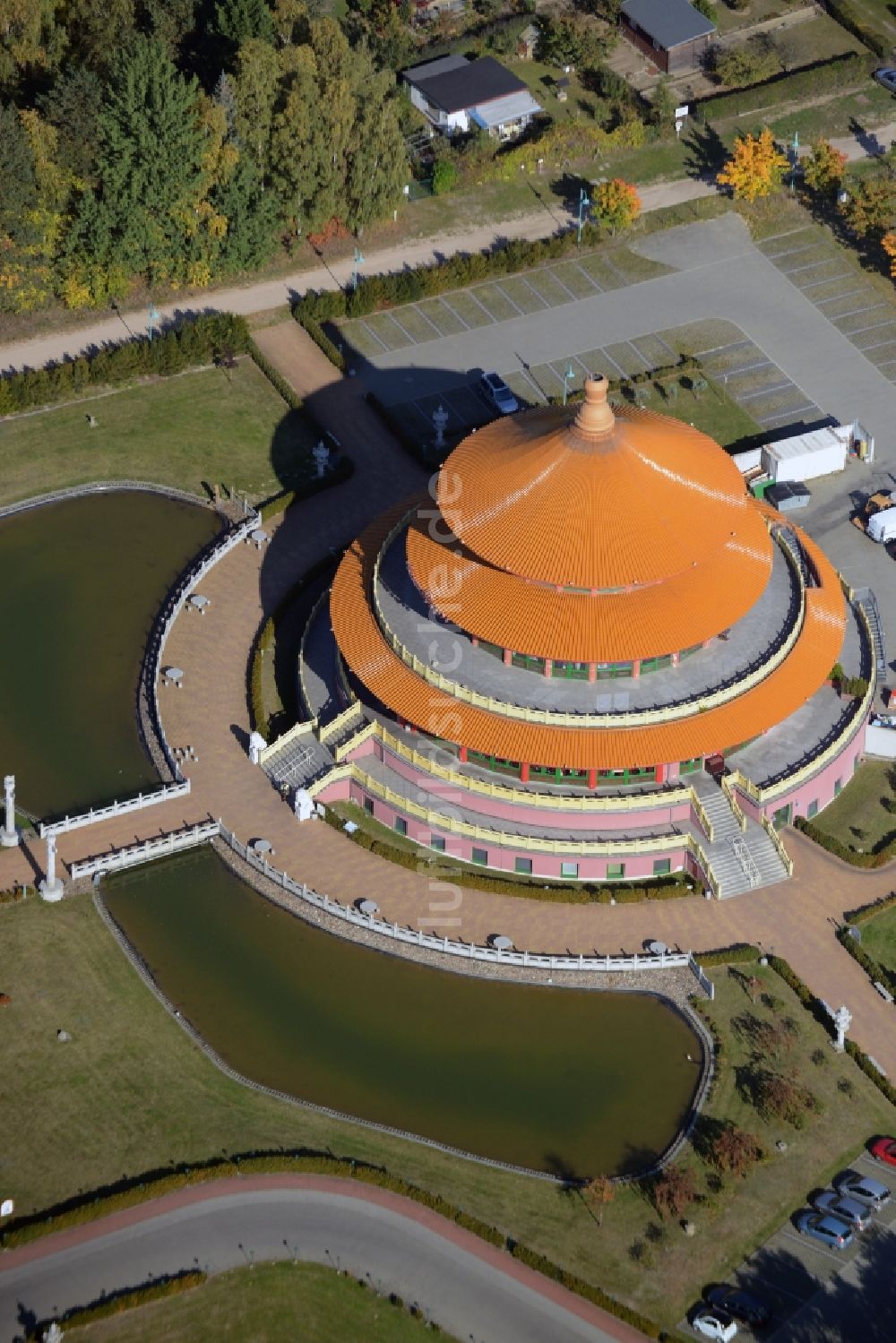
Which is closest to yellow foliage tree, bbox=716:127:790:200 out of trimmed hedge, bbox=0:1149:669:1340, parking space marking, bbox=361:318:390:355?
parking space marking, bbox=361:318:390:355

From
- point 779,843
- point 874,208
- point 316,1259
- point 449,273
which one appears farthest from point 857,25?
point 316,1259

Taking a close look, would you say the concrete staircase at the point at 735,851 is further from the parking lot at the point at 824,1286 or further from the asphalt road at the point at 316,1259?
the asphalt road at the point at 316,1259

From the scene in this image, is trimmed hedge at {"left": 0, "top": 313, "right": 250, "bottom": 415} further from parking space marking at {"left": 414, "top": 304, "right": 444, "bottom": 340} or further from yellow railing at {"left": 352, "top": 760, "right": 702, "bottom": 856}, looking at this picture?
yellow railing at {"left": 352, "top": 760, "right": 702, "bottom": 856}

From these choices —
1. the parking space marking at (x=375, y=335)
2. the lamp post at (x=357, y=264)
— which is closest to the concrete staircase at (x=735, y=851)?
the parking space marking at (x=375, y=335)

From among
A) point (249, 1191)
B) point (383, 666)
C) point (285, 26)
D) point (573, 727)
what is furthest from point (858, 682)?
point (285, 26)

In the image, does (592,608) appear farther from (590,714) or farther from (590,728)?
(590,728)
